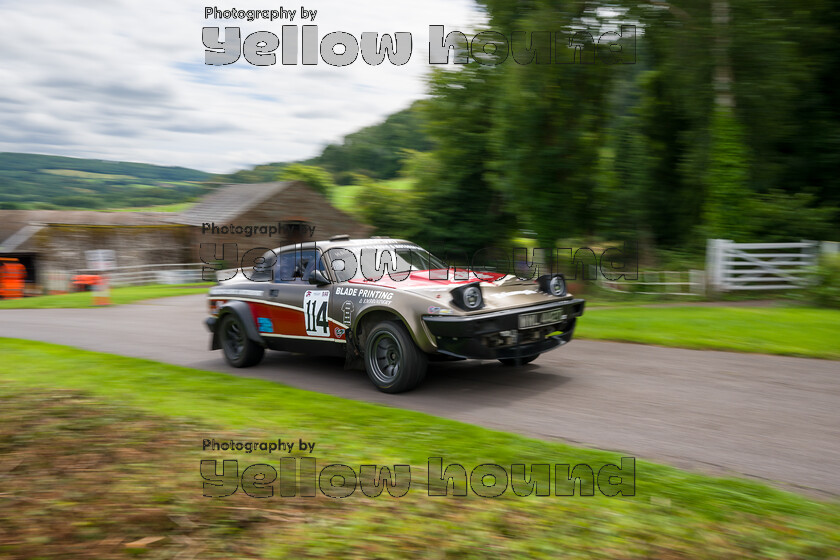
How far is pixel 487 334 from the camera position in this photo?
6.45 meters

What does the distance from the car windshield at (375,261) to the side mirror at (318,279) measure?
0.50 ft

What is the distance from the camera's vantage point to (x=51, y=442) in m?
4.98

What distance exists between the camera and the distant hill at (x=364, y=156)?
2148 inches

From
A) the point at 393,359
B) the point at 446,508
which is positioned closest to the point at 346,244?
the point at 393,359

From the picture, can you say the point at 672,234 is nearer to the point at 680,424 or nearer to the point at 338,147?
the point at 680,424

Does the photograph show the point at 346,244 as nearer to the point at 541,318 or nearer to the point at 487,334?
the point at 487,334

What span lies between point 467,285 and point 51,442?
379cm

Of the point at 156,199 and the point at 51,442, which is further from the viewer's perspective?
the point at 156,199

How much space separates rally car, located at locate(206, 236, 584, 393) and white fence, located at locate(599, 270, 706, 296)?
1068 centimetres

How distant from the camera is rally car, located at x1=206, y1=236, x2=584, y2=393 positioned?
6.55 metres

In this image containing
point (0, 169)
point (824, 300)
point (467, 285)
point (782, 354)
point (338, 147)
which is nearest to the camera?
point (467, 285)

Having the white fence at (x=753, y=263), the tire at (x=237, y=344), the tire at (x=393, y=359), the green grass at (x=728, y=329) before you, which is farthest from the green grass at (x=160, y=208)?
the tire at (x=393, y=359)

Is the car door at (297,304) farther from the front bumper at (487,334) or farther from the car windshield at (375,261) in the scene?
the front bumper at (487,334)

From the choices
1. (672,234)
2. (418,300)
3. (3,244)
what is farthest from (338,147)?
(418,300)
